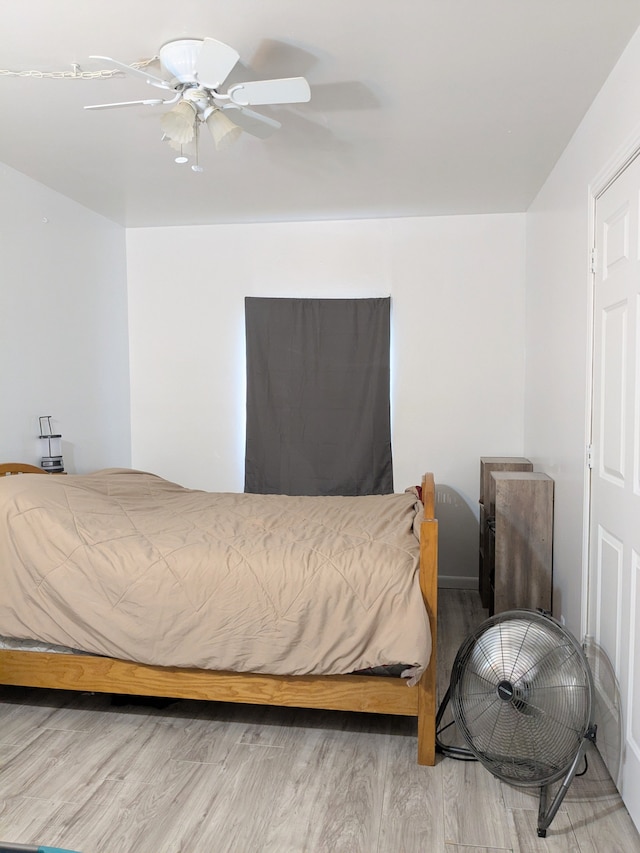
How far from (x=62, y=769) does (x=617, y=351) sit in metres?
2.47

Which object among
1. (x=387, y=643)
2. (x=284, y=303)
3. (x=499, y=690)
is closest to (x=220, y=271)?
(x=284, y=303)

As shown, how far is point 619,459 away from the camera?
2203mm

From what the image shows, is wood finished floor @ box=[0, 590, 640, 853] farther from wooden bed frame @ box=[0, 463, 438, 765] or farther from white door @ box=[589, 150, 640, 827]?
white door @ box=[589, 150, 640, 827]

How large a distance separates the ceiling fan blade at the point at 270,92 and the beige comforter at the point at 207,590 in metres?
1.66

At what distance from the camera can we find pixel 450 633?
3.51 meters

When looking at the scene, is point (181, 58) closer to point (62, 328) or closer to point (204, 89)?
point (204, 89)


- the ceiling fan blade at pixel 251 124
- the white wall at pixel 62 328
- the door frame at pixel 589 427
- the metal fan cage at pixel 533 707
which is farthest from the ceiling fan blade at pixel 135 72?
the metal fan cage at pixel 533 707

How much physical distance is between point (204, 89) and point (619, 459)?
1988 mm

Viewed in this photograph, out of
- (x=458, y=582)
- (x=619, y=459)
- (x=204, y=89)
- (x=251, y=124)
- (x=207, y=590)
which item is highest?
(x=251, y=124)

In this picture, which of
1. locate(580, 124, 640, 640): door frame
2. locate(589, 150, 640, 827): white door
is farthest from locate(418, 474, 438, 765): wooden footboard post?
locate(580, 124, 640, 640): door frame

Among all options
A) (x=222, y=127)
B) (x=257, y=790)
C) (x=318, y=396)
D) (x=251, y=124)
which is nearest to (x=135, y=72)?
(x=222, y=127)

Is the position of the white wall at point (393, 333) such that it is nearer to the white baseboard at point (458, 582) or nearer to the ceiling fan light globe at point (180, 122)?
the white baseboard at point (458, 582)

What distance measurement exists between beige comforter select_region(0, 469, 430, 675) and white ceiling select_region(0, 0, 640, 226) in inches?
66.8

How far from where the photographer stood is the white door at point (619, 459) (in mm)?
2004
